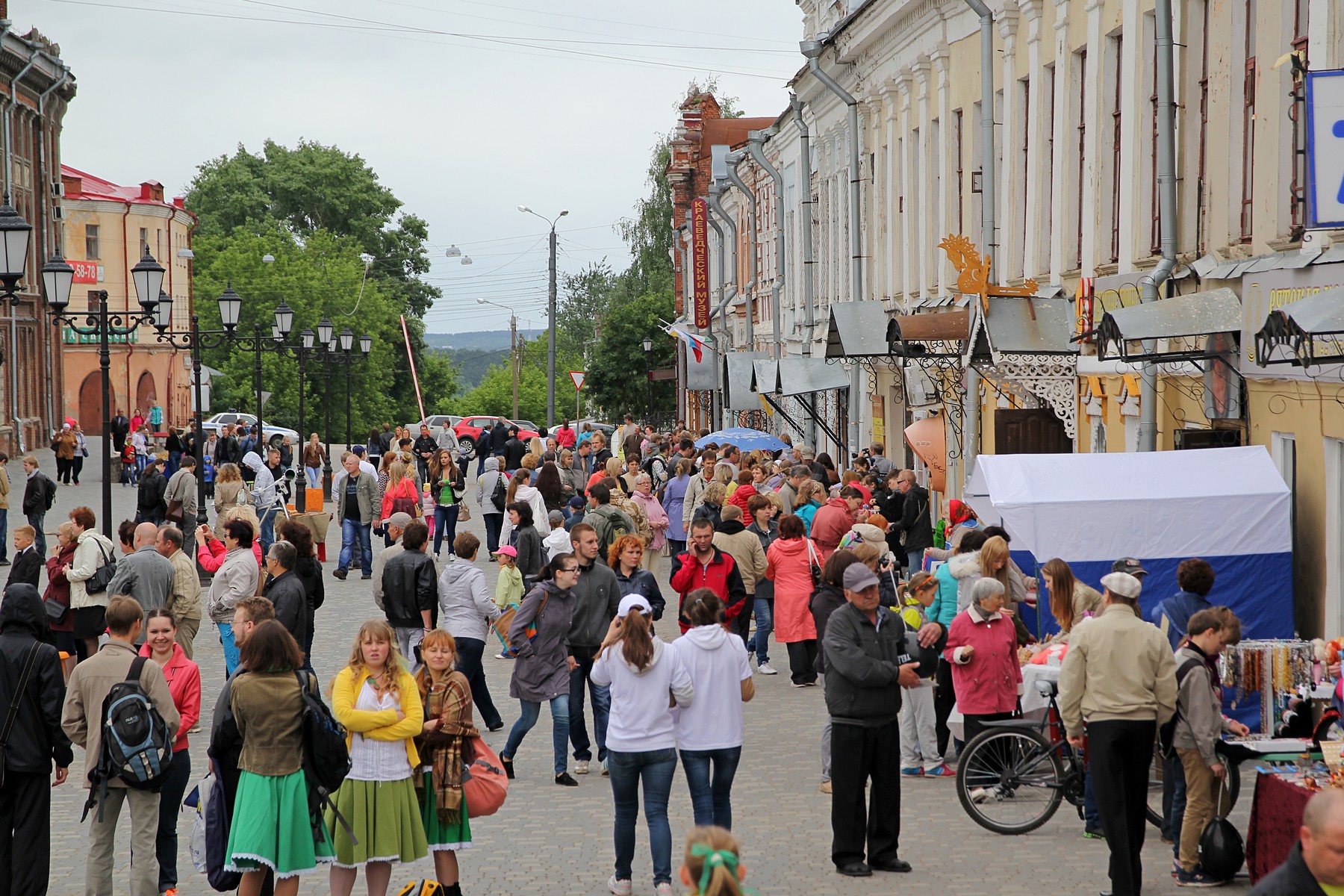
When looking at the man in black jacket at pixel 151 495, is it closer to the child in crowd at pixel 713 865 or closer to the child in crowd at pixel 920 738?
the child in crowd at pixel 920 738

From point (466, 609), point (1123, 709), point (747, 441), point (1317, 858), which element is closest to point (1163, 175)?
point (466, 609)

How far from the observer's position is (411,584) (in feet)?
39.2

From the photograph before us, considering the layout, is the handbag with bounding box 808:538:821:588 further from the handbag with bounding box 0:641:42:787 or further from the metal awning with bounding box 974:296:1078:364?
the handbag with bounding box 0:641:42:787

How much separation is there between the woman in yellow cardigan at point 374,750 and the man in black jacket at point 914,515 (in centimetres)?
1130

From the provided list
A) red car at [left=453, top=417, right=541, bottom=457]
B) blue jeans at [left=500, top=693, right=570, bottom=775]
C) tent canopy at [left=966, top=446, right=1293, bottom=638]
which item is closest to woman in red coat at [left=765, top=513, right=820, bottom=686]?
tent canopy at [left=966, top=446, right=1293, bottom=638]

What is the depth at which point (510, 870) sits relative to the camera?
8547 mm

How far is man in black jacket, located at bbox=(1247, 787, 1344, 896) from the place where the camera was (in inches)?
177

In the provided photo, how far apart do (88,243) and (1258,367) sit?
215ft

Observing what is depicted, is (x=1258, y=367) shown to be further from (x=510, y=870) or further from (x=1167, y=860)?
(x=510, y=870)

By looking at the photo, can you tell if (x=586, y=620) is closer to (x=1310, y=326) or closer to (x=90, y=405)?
(x=1310, y=326)

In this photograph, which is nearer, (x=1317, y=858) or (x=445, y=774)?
(x=1317, y=858)

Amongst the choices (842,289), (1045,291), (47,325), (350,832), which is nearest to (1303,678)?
(350,832)

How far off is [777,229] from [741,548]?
92.2 ft

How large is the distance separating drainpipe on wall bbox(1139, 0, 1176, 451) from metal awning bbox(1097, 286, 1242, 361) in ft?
3.74
